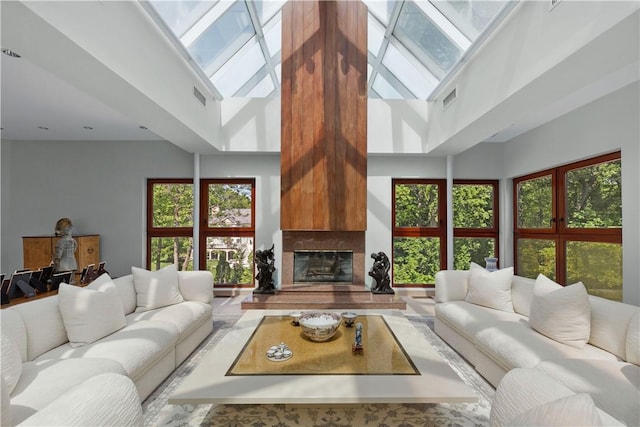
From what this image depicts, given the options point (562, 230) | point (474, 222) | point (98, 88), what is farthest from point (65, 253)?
point (562, 230)

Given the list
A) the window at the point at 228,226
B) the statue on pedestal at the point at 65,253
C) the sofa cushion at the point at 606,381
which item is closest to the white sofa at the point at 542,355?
the sofa cushion at the point at 606,381

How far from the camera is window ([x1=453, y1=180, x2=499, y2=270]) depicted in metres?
5.91

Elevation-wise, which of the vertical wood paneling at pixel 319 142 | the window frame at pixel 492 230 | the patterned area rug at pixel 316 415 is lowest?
the patterned area rug at pixel 316 415

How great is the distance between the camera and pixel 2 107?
3.99 meters

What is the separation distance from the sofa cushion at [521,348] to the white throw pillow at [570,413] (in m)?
1.25

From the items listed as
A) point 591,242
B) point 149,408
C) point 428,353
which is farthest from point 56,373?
point 591,242

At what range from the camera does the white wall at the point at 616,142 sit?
3258 mm

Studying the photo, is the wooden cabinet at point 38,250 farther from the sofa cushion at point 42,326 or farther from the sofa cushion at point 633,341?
the sofa cushion at point 633,341

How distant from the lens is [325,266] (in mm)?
5031

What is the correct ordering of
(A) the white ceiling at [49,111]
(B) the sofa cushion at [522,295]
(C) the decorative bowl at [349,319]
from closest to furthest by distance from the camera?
(C) the decorative bowl at [349,319], (B) the sofa cushion at [522,295], (A) the white ceiling at [49,111]

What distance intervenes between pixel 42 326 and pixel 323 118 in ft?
12.1

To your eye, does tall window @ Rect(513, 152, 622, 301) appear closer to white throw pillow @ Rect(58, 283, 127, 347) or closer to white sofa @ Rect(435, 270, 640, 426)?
white sofa @ Rect(435, 270, 640, 426)

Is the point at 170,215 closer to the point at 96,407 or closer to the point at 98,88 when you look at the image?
the point at 98,88

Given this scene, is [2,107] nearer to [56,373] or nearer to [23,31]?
[23,31]
